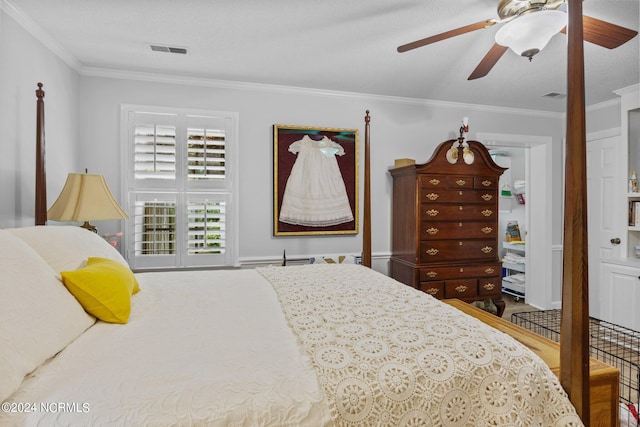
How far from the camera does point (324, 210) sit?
353cm

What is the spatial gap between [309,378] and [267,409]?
0.44 ft

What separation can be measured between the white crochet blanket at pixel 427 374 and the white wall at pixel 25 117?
212cm

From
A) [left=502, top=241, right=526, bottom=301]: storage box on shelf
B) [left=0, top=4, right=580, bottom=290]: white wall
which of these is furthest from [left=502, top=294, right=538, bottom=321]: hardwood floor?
→ [left=0, top=4, right=580, bottom=290]: white wall

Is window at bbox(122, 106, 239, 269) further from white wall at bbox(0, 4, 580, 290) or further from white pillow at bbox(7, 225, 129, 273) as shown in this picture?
white pillow at bbox(7, 225, 129, 273)

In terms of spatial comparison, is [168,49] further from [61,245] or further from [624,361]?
[624,361]

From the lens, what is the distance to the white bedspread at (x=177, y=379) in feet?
2.50

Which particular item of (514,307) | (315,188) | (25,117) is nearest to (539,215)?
(514,307)

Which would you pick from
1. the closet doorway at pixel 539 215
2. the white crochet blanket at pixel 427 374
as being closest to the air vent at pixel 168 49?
the white crochet blanket at pixel 427 374

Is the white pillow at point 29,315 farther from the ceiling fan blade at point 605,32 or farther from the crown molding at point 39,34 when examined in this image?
the ceiling fan blade at point 605,32

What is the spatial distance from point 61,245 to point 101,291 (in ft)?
1.08

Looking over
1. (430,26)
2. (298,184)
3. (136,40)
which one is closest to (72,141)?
(136,40)

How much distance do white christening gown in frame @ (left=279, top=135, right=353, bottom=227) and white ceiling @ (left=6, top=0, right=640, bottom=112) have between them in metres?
0.62

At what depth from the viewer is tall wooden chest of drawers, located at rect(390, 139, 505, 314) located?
328 centimetres

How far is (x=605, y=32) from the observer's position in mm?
1682
